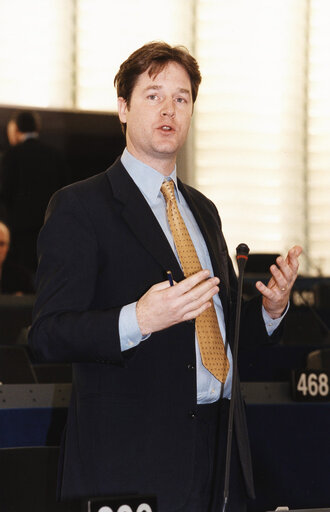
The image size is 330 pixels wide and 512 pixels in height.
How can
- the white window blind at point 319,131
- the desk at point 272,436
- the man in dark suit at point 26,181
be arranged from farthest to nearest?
1. the white window blind at point 319,131
2. the man in dark suit at point 26,181
3. the desk at point 272,436

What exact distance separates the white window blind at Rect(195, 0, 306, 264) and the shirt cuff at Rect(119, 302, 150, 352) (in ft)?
21.2

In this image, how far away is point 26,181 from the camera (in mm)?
6848

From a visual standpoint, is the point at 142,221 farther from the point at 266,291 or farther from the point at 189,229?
the point at 266,291

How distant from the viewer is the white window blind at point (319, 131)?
8398 millimetres

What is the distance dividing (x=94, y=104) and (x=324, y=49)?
229 centimetres

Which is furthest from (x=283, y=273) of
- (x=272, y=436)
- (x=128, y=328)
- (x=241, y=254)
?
(x=272, y=436)

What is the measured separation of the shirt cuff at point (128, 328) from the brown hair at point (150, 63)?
1.79ft

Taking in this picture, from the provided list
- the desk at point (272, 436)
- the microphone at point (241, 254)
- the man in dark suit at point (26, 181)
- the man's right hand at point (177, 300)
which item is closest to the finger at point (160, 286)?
the man's right hand at point (177, 300)

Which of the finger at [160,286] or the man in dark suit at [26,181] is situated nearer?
the finger at [160,286]

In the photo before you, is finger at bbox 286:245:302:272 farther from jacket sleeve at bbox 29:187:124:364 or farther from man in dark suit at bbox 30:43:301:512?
jacket sleeve at bbox 29:187:124:364

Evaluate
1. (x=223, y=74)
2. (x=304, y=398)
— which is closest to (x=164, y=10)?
(x=223, y=74)

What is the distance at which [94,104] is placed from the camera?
305 inches

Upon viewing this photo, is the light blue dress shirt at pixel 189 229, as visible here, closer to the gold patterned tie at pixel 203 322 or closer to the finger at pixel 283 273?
the gold patterned tie at pixel 203 322

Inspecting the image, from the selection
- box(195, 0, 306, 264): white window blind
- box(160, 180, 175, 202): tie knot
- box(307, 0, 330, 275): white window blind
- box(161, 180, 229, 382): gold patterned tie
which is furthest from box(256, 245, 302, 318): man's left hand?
box(307, 0, 330, 275): white window blind
